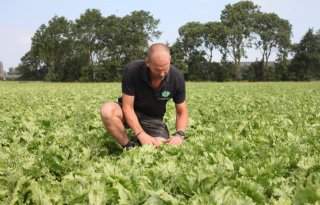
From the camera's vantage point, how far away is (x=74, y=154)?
459 cm

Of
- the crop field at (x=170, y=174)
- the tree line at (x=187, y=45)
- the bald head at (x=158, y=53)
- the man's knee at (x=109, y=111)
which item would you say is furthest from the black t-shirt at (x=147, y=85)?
the tree line at (x=187, y=45)

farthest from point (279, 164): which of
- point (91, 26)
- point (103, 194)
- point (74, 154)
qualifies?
point (91, 26)

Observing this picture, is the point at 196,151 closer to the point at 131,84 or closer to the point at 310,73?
the point at 131,84

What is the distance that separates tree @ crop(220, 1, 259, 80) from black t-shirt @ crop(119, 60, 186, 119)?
222ft

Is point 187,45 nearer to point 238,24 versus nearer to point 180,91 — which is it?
point 238,24

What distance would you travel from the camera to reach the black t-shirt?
5.24 meters

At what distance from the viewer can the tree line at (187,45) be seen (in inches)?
2721

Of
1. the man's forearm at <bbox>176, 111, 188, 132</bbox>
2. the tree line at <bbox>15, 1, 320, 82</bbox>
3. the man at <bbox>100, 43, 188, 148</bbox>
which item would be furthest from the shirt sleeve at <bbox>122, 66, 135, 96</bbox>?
the tree line at <bbox>15, 1, 320, 82</bbox>

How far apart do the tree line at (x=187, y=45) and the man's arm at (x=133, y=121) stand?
6343cm

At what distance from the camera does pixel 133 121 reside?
5207 millimetres

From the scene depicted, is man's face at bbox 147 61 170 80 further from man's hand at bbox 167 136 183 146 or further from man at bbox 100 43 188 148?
man's hand at bbox 167 136 183 146

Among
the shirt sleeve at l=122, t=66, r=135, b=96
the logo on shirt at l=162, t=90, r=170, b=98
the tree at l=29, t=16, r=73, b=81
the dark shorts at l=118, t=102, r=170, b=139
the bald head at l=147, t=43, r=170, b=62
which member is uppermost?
the tree at l=29, t=16, r=73, b=81

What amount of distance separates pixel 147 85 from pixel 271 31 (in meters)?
72.9

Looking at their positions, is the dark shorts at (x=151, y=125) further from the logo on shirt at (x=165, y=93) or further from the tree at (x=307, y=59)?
the tree at (x=307, y=59)
